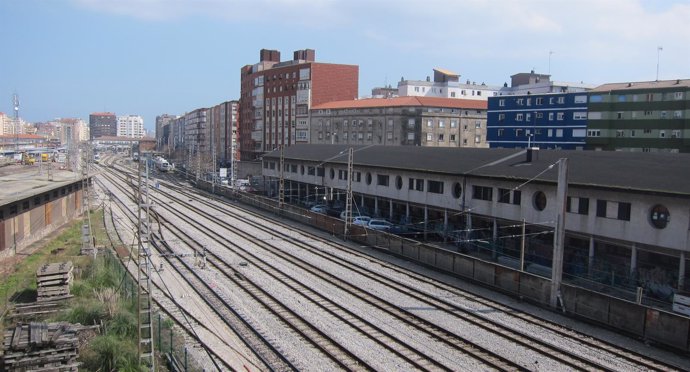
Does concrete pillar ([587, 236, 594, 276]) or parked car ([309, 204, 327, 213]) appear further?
parked car ([309, 204, 327, 213])

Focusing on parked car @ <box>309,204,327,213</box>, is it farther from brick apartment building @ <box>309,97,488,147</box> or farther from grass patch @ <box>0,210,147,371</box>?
brick apartment building @ <box>309,97,488,147</box>

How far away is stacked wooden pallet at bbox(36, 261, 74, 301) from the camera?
73.9 feet

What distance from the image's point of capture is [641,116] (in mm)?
69688

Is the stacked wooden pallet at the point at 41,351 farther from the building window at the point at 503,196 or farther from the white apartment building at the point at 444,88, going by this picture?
the white apartment building at the point at 444,88

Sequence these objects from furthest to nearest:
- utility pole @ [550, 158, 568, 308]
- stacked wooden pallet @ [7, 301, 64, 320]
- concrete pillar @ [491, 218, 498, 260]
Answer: concrete pillar @ [491, 218, 498, 260], utility pole @ [550, 158, 568, 308], stacked wooden pallet @ [7, 301, 64, 320]

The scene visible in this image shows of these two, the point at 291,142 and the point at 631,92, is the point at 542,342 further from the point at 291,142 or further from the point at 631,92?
the point at 291,142

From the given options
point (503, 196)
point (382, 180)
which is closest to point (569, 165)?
point (503, 196)

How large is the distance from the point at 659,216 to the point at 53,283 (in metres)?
26.0

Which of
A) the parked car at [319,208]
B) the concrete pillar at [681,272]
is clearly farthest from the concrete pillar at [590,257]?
the parked car at [319,208]

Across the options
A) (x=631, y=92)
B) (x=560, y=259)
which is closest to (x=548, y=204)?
(x=560, y=259)

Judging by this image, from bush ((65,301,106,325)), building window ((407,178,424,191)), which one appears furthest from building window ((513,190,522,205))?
bush ((65,301,106,325))

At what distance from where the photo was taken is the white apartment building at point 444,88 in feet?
395

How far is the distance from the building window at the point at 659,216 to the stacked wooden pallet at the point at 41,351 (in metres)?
23.5

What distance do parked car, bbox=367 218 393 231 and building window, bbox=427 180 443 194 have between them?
4.26 meters
